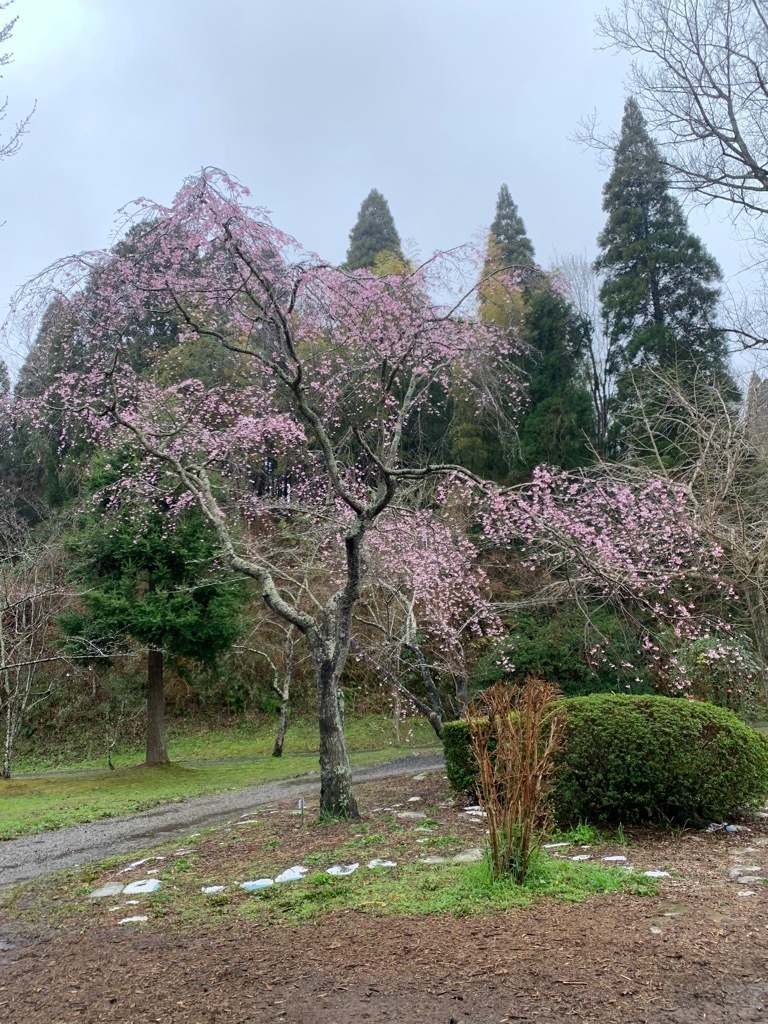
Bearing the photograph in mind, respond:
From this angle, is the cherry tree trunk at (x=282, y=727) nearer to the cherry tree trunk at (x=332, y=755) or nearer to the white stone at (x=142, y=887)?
the cherry tree trunk at (x=332, y=755)

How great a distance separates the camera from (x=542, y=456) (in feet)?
67.1

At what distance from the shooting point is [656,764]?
506cm

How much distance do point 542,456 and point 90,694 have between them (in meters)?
14.2

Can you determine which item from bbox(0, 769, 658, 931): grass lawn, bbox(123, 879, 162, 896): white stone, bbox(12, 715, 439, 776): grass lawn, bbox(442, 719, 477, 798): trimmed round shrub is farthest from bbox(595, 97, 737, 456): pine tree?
bbox(123, 879, 162, 896): white stone

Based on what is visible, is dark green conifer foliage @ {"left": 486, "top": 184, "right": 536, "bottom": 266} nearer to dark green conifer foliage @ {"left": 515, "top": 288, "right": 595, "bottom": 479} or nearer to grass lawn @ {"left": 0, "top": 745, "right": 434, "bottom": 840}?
dark green conifer foliage @ {"left": 515, "top": 288, "right": 595, "bottom": 479}

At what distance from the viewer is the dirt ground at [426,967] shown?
241cm

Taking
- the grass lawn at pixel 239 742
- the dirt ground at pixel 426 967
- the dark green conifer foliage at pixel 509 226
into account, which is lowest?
the grass lawn at pixel 239 742

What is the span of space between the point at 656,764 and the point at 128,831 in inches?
234

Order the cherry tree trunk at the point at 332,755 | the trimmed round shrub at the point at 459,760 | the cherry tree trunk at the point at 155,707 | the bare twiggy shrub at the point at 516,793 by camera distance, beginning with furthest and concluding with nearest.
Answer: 1. the cherry tree trunk at the point at 155,707
2. the trimmed round shrub at the point at 459,760
3. the cherry tree trunk at the point at 332,755
4. the bare twiggy shrub at the point at 516,793

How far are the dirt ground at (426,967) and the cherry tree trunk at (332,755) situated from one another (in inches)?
102

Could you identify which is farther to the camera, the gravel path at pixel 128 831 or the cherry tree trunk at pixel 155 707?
the cherry tree trunk at pixel 155 707

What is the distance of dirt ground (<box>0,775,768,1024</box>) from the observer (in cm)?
241

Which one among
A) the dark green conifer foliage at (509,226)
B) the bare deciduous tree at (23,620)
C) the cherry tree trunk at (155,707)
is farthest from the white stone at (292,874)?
the dark green conifer foliage at (509,226)

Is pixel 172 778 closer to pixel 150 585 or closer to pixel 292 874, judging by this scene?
pixel 150 585
